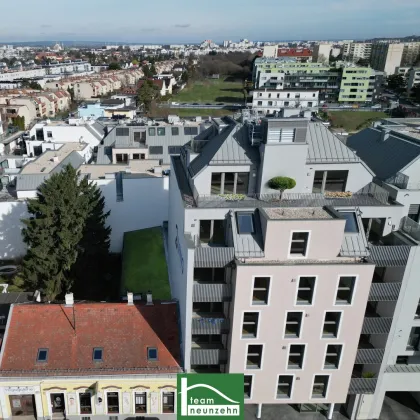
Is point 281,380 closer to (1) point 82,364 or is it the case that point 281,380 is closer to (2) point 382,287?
(2) point 382,287

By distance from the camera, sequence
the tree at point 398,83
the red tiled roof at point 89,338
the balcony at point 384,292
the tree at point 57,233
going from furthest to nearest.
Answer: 1. the tree at point 398,83
2. the tree at point 57,233
3. the red tiled roof at point 89,338
4. the balcony at point 384,292

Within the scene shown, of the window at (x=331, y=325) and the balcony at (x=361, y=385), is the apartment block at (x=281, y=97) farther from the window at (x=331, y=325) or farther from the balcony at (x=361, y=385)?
the balcony at (x=361, y=385)

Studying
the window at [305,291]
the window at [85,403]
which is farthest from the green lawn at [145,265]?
the window at [305,291]

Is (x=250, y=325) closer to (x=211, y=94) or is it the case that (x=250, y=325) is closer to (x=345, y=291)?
(x=345, y=291)

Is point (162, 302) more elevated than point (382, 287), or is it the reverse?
point (382, 287)

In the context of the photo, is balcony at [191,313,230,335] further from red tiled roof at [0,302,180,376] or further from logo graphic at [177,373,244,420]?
red tiled roof at [0,302,180,376]

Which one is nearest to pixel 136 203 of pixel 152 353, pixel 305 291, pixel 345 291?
pixel 152 353

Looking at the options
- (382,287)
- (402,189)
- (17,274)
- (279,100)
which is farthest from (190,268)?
(279,100)
